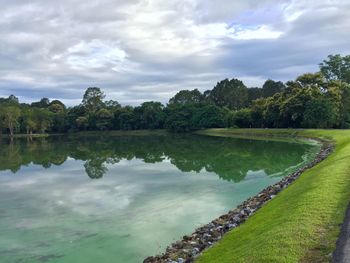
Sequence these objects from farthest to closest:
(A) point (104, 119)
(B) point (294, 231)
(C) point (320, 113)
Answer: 1. (A) point (104, 119)
2. (C) point (320, 113)
3. (B) point (294, 231)

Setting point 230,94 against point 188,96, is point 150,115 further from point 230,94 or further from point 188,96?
point 188,96

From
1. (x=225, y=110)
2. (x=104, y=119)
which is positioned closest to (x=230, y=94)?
(x=225, y=110)

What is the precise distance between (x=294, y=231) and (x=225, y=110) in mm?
105510

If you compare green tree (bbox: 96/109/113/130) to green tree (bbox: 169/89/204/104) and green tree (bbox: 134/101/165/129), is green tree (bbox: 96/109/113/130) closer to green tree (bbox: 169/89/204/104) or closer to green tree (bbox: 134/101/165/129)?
green tree (bbox: 134/101/165/129)

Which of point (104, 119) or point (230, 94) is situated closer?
point (104, 119)

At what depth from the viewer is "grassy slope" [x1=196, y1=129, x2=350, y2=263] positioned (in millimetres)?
8781

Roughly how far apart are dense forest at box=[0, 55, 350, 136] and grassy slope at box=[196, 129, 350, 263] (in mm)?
57468

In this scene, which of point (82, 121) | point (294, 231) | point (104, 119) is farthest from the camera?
point (82, 121)

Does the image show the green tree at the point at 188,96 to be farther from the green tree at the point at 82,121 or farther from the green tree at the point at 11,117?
the green tree at the point at 11,117

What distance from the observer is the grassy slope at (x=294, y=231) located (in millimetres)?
8781

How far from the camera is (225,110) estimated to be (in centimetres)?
11462

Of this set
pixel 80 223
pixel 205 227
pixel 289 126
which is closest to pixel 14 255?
pixel 80 223

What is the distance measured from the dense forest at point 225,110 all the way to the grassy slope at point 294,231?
57468mm

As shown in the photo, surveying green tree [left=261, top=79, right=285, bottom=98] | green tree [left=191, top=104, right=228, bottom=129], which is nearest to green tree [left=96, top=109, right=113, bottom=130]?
green tree [left=191, top=104, right=228, bottom=129]
